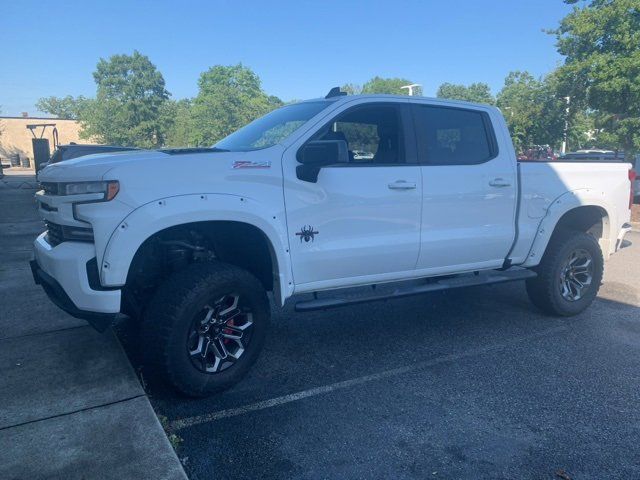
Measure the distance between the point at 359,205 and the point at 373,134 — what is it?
84cm

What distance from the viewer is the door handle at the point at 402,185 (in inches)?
161

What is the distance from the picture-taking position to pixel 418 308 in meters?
5.79

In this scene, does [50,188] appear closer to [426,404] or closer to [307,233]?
[307,233]

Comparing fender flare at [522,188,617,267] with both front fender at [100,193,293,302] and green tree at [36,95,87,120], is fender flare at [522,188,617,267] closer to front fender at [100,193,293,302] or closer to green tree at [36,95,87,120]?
front fender at [100,193,293,302]

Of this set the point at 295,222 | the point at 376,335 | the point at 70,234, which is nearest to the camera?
the point at 70,234

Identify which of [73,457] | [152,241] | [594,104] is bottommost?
[73,457]

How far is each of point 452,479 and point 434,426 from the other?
20.9 inches

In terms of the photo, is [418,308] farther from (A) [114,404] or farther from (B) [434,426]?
(A) [114,404]

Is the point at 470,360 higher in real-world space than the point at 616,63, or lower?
lower

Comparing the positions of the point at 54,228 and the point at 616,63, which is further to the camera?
the point at 616,63

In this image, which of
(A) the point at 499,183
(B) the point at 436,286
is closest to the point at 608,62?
(A) the point at 499,183

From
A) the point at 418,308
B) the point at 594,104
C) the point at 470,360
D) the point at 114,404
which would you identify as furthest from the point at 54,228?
the point at 594,104

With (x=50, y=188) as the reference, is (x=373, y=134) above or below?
above

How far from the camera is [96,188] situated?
123 inches
